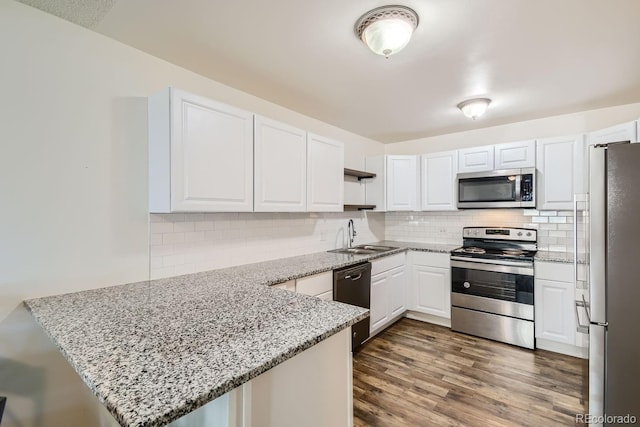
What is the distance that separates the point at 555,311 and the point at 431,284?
1.17 m

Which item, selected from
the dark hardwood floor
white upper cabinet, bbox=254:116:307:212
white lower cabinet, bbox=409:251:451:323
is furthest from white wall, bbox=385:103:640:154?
the dark hardwood floor

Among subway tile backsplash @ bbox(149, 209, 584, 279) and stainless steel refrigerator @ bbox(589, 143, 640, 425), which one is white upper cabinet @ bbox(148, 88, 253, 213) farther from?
stainless steel refrigerator @ bbox(589, 143, 640, 425)

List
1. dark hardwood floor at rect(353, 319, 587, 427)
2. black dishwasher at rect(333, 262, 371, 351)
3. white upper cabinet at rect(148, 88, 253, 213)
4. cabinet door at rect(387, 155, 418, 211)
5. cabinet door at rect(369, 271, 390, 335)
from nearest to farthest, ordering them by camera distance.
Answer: white upper cabinet at rect(148, 88, 253, 213) → dark hardwood floor at rect(353, 319, 587, 427) → black dishwasher at rect(333, 262, 371, 351) → cabinet door at rect(369, 271, 390, 335) → cabinet door at rect(387, 155, 418, 211)

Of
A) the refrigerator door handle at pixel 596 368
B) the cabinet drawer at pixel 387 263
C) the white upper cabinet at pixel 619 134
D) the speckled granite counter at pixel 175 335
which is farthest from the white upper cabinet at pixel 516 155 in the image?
A: the speckled granite counter at pixel 175 335

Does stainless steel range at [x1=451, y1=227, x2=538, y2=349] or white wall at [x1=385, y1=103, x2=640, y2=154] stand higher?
white wall at [x1=385, y1=103, x2=640, y2=154]

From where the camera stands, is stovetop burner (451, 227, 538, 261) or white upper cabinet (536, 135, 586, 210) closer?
white upper cabinet (536, 135, 586, 210)

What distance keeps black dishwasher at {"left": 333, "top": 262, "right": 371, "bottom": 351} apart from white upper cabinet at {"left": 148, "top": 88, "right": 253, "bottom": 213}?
1091 millimetres

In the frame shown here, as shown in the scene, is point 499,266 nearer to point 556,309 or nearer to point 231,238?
point 556,309

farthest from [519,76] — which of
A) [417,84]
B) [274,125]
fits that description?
[274,125]

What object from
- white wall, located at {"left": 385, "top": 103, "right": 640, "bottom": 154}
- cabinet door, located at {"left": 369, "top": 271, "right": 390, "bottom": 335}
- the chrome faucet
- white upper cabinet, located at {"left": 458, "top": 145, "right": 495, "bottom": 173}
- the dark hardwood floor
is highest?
white wall, located at {"left": 385, "top": 103, "right": 640, "bottom": 154}

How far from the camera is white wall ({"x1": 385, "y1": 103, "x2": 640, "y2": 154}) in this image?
3.01 meters

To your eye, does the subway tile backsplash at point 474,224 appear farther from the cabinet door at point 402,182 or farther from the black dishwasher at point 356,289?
the black dishwasher at point 356,289

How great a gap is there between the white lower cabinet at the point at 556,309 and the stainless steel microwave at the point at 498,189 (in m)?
0.68

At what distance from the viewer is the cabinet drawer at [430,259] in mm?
3500
